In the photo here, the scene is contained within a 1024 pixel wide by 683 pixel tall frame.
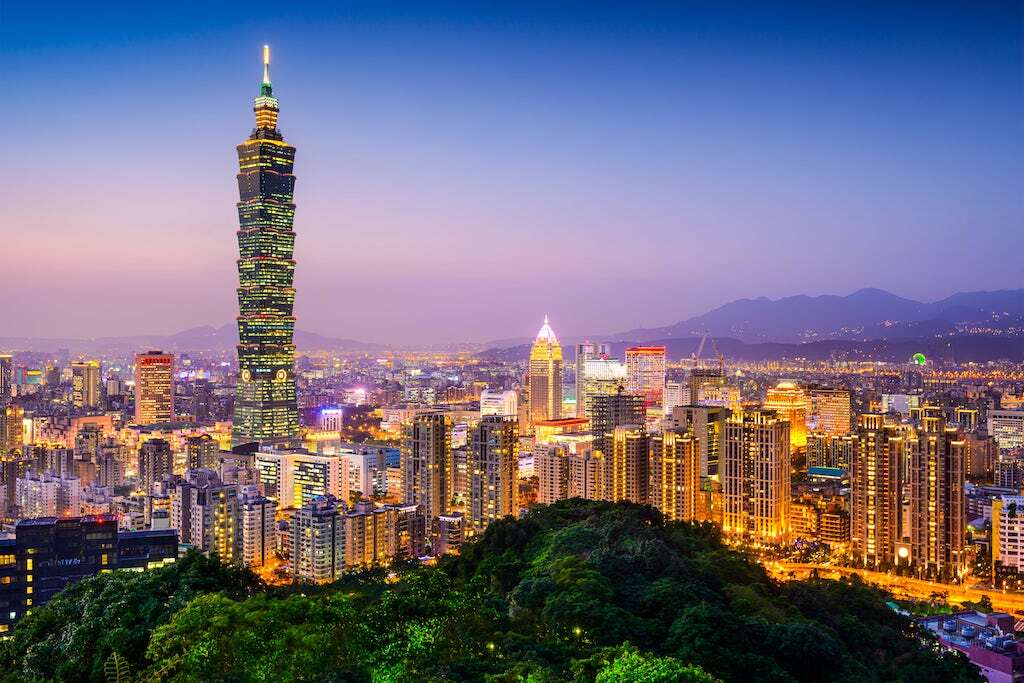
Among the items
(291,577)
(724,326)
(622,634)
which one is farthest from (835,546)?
(724,326)

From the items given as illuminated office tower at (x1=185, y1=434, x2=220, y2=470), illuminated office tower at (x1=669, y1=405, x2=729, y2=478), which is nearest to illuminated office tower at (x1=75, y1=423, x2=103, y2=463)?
illuminated office tower at (x1=185, y1=434, x2=220, y2=470)

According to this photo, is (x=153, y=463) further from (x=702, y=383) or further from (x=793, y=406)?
(x=702, y=383)

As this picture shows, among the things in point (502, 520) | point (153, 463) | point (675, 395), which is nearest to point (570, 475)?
point (502, 520)

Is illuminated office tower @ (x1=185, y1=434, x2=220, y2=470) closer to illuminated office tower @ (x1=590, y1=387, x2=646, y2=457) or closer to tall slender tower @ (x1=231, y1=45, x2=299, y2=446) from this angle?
tall slender tower @ (x1=231, y1=45, x2=299, y2=446)

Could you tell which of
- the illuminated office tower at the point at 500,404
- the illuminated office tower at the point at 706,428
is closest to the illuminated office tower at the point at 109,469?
the illuminated office tower at the point at 706,428

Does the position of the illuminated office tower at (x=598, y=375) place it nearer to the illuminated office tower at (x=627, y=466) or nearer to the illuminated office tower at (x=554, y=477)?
the illuminated office tower at (x=554, y=477)

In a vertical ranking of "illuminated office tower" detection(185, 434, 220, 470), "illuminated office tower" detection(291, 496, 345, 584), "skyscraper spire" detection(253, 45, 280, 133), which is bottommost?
"illuminated office tower" detection(291, 496, 345, 584)
